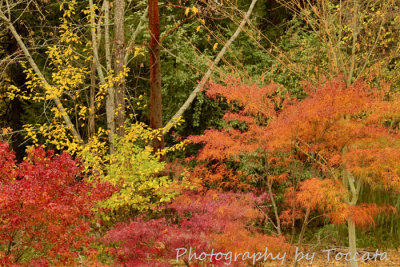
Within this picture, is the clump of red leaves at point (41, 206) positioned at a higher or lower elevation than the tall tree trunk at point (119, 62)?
Result: lower

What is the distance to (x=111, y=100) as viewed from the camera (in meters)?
8.88

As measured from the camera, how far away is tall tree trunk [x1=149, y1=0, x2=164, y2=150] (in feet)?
27.5

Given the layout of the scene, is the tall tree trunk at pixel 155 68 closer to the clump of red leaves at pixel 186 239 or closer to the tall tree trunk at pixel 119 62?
the tall tree trunk at pixel 119 62

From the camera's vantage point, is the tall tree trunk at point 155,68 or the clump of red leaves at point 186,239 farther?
the tall tree trunk at point 155,68

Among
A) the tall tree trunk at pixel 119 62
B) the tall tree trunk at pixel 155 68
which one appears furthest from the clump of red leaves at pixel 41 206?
the tall tree trunk at pixel 155 68

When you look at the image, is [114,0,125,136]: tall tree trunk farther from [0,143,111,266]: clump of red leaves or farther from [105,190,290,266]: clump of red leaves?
[0,143,111,266]: clump of red leaves

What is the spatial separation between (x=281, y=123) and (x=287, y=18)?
8.93m

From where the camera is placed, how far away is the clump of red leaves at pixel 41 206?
4.36 meters

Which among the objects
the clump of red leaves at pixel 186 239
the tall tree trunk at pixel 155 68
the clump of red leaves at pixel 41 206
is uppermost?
the tall tree trunk at pixel 155 68

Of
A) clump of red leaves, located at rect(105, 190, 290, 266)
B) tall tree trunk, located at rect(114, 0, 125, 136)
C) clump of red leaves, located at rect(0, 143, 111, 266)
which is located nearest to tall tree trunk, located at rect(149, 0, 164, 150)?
tall tree trunk, located at rect(114, 0, 125, 136)

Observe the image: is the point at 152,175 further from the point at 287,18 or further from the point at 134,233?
the point at 287,18

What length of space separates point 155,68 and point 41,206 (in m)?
→ 4.53

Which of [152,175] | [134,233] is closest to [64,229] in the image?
[134,233]

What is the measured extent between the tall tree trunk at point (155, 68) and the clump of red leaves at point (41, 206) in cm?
347
